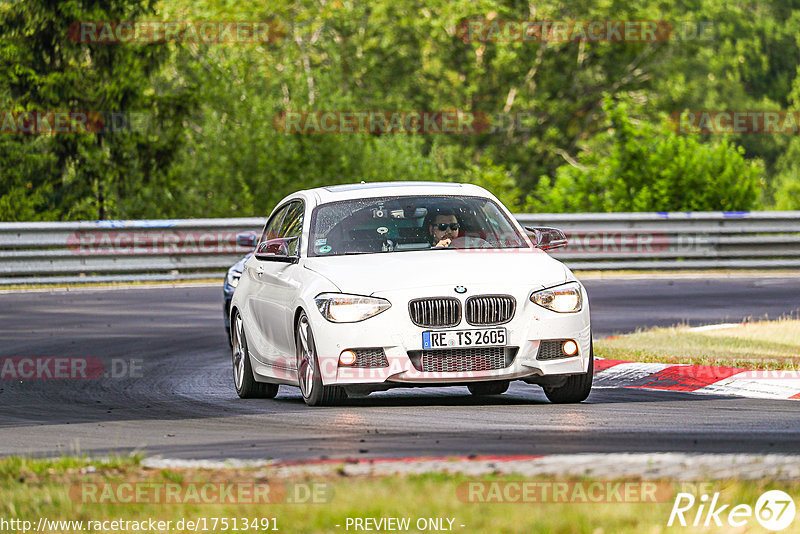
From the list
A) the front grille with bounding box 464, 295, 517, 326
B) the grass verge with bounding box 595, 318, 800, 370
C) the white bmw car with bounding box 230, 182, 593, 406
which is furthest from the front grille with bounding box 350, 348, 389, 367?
the grass verge with bounding box 595, 318, 800, 370

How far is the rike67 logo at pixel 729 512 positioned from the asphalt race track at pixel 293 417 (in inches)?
71.6

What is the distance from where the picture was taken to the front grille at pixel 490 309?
9992mm

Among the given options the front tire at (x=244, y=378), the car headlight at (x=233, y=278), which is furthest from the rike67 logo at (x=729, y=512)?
the car headlight at (x=233, y=278)

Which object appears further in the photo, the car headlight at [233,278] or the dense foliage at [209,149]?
the dense foliage at [209,149]

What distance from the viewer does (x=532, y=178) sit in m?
57.5

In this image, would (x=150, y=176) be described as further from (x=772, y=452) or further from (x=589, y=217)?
(x=772, y=452)

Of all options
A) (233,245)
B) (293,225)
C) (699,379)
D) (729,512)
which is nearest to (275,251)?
(293,225)

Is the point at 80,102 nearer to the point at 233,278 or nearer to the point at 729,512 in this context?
the point at 233,278

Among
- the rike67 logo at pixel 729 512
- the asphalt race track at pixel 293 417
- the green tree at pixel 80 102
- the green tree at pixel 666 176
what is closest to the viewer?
the rike67 logo at pixel 729 512

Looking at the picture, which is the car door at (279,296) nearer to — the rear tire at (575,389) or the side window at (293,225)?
the side window at (293,225)

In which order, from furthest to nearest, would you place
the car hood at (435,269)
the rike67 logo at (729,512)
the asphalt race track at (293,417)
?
1. the car hood at (435,269)
2. the asphalt race track at (293,417)
3. the rike67 logo at (729,512)

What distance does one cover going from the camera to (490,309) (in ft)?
32.9

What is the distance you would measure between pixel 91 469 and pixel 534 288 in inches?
153

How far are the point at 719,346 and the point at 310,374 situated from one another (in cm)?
490
